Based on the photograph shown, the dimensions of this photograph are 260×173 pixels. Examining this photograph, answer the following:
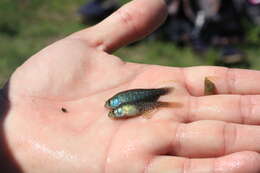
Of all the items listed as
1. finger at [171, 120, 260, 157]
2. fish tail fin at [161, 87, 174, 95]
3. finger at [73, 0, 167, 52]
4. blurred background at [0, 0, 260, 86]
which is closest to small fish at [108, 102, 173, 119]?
fish tail fin at [161, 87, 174, 95]

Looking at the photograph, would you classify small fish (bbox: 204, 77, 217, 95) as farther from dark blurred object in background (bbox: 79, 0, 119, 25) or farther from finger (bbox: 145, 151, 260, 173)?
dark blurred object in background (bbox: 79, 0, 119, 25)

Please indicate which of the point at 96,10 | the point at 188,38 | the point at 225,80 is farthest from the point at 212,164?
the point at 96,10

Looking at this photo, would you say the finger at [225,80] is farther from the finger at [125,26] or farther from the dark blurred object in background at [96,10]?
the dark blurred object in background at [96,10]

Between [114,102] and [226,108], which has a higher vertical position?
[226,108]

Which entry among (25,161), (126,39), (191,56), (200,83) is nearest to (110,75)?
(126,39)

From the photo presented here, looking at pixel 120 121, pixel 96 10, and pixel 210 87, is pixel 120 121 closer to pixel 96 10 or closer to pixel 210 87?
pixel 210 87

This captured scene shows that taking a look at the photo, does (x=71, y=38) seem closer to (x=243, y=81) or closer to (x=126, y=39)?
(x=126, y=39)
